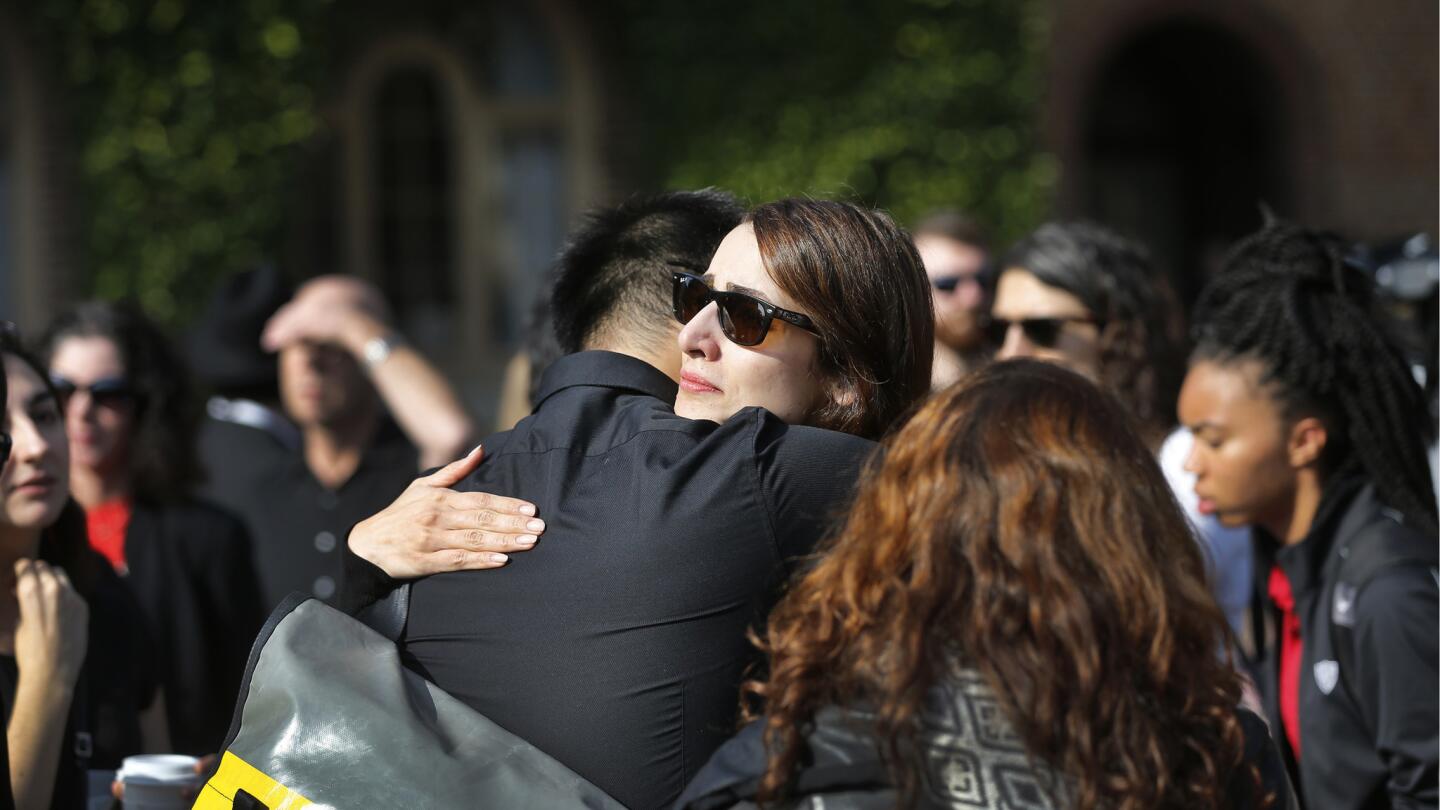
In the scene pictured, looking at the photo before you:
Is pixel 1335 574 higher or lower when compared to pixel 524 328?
lower

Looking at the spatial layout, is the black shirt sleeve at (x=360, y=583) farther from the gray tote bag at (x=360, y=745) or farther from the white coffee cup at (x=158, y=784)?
the white coffee cup at (x=158, y=784)

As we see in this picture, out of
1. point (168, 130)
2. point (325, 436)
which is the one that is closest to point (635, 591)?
point (325, 436)

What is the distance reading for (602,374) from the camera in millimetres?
2090

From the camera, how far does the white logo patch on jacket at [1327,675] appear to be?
106 inches

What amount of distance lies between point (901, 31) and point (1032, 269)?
639 cm

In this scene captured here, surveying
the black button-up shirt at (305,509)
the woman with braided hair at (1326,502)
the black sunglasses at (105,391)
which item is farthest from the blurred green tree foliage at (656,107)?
the woman with braided hair at (1326,502)

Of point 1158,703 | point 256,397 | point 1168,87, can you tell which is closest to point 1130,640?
point 1158,703

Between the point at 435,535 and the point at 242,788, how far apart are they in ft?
1.38

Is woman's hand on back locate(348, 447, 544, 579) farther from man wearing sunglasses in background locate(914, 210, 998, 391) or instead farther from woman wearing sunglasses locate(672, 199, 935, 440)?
man wearing sunglasses in background locate(914, 210, 998, 391)

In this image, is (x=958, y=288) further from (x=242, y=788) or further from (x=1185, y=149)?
(x=1185, y=149)

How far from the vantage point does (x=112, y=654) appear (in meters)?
3.01

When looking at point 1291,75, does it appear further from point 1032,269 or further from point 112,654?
point 112,654

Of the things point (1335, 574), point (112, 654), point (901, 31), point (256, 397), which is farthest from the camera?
Answer: point (901, 31)

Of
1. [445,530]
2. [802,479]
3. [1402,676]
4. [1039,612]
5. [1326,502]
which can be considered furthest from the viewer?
[1326,502]
